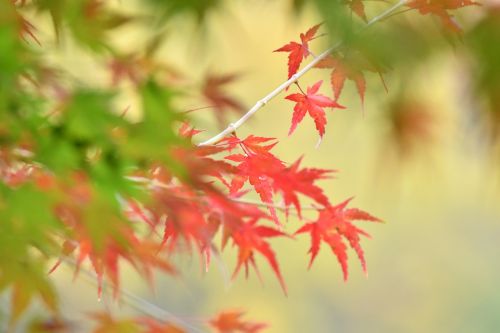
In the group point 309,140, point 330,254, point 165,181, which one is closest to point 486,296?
point 330,254

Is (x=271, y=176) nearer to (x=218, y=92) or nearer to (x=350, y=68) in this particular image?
(x=350, y=68)

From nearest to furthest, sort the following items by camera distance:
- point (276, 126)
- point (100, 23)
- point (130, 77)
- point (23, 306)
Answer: point (23, 306), point (100, 23), point (130, 77), point (276, 126)

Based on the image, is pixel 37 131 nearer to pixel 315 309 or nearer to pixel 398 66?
pixel 398 66

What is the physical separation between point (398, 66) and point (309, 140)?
5.23 m

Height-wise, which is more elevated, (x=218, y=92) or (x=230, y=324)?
(x=218, y=92)

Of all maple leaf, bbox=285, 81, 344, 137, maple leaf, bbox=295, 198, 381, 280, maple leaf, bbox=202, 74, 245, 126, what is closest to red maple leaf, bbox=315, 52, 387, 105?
maple leaf, bbox=285, 81, 344, 137

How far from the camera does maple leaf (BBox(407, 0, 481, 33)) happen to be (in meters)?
0.98

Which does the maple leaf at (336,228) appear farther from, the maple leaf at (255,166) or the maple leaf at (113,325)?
the maple leaf at (113,325)

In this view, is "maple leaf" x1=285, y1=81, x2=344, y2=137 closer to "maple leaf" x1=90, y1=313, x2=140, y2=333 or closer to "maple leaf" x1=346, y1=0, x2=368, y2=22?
"maple leaf" x1=346, y1=0, x2=368, y2=22

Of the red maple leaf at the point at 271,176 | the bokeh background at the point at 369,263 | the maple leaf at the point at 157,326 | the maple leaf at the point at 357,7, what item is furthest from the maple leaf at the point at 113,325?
the bokeh background at the point at 369,263

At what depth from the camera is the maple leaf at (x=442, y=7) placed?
0.98 metres

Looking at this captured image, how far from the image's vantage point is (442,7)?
3.37ft

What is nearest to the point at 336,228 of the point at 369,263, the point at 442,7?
the point at 442,7

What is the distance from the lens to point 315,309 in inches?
262
